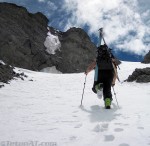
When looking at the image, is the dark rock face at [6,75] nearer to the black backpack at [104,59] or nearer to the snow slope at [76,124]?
the snow slope at [76,124]

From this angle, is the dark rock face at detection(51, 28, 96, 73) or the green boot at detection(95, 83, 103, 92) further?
the dark rock face at detection(51, 28, 96, 73)

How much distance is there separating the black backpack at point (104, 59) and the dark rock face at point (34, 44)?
5911 centimetres

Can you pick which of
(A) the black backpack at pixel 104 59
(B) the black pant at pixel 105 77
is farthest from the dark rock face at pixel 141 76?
(A) the black backpack at pixel 104 59

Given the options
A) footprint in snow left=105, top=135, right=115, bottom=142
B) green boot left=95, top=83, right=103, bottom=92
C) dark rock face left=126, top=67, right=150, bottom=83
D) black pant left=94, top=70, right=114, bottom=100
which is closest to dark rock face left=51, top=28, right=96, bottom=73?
dark rock face left=126, top=67, right=150, bottom=83

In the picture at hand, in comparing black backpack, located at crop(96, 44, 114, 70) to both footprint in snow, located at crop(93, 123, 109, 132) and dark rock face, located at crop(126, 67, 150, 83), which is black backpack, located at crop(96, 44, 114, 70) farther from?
dark rock face, located at crop(126, 67, 150, 83)

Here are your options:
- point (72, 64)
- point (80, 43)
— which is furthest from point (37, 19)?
point (72, 64)

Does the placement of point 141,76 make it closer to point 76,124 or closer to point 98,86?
point 98,86

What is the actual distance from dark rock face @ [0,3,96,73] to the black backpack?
59.1 metres

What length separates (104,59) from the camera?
10.6 m

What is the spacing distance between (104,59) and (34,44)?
76593mm

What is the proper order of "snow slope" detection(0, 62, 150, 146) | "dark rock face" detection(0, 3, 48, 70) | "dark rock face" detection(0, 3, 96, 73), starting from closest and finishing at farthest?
"snow slope" detection(0, 62, 150, 146)
"dark rock face" detection(0, 3, 48, 70)
"dark rock face" detection(0, 3, 96, 73)

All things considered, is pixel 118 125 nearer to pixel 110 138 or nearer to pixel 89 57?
pixel 110 138

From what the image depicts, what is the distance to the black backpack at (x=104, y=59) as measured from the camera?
1059 centimetres

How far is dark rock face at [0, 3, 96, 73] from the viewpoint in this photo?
76.6 m
